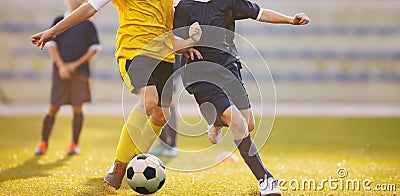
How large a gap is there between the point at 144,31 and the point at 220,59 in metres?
0.45

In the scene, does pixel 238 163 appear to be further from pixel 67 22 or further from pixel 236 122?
Answer: pixel 67 22

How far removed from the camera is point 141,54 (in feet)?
12.4

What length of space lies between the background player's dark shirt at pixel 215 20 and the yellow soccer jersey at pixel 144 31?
105 mm

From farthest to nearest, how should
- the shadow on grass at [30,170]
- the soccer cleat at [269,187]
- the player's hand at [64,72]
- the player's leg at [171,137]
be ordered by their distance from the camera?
the player's hand at [64,72]
the player's leg at [171,137]
the shadow on grass at [30,170]
the soccer cleat at [269,187]

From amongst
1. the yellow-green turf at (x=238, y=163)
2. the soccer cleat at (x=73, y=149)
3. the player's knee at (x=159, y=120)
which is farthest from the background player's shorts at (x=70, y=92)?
the player's knee at (x=159, y=120)

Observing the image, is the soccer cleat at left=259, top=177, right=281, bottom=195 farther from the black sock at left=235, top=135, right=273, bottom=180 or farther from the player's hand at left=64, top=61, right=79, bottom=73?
the player's hand at left=64, top=61, right=79, bottom=73

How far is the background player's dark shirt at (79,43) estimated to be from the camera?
621 centimetres

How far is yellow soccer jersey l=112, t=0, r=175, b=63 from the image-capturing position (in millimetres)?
3801

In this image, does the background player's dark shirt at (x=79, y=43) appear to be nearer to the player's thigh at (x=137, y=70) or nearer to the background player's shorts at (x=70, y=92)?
the background player's shorts at (x=70, y=92)

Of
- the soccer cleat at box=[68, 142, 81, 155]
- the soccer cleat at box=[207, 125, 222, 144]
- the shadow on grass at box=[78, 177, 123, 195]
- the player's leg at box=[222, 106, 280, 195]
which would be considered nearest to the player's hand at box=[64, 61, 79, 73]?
the soccer cleat at box=[68, 142, 81, 155]

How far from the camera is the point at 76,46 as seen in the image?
6234mm

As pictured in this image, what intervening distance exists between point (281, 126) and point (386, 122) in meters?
1.46

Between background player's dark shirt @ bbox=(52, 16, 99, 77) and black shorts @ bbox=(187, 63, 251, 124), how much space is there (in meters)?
2.45

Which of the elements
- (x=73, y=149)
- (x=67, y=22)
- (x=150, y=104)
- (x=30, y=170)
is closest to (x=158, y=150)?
(x=73, y=149)
